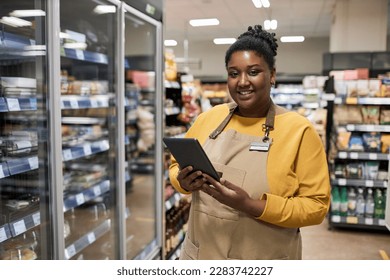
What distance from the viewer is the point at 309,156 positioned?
1056 millimetres

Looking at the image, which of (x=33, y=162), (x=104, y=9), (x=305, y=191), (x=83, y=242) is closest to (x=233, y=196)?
(x=305, y=191)

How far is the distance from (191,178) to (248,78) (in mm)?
311

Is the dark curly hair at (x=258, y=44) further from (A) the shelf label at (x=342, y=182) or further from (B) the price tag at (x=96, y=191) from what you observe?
(A) the shelf label at (x=342, y=182)

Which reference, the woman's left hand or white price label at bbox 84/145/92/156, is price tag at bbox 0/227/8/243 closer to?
white price label at bbox 84/145/92/156

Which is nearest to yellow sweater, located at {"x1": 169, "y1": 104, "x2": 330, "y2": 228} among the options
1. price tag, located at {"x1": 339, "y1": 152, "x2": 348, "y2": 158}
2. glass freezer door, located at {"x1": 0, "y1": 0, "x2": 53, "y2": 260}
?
glass freezer door, located at {"x1": 0, "y1": 0, "x2": 53, "y2": 260}

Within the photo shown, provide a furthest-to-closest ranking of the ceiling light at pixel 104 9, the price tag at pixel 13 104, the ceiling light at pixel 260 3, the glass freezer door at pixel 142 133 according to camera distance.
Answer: the glass freezer door at pixel 142 133, the ceiling light at pixel 104 9, the ceiling light at pixel 260 3, the price tag at pixel 13 104

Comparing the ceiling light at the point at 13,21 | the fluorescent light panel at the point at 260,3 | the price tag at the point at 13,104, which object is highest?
the fluorescent light panel at the point at 260,3

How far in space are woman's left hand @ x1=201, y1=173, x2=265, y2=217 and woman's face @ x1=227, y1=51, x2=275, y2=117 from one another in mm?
231

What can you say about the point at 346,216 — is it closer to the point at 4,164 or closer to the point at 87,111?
the point at 87,111

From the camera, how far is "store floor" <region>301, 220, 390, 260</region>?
3.28m

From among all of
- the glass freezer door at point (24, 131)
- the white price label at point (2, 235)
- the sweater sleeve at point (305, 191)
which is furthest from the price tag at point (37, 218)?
the sweater sleeve at point (305, 191)

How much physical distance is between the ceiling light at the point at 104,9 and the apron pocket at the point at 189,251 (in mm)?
1341

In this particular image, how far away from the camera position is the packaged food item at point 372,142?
12.9 ft
